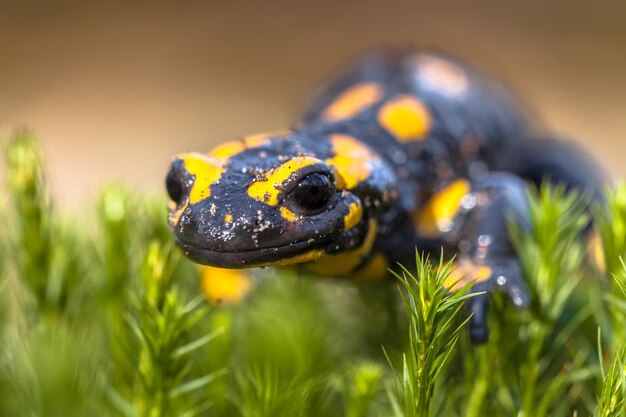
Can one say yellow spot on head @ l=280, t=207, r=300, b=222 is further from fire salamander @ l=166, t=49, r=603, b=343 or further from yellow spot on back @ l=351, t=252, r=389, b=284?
yellow spot on back @ l=351, t=252, r=389, b=284

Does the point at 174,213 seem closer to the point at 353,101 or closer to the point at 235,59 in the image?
the point at 353,101

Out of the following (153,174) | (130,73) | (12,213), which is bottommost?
(153,174)

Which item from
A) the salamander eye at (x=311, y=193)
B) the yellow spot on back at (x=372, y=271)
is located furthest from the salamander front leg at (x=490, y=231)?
the salamander eye at (x=311, y=193)

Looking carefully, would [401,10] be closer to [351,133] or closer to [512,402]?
[351,133]

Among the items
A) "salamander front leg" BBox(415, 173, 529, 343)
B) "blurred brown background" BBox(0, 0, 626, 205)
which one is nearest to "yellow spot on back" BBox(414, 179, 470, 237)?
"salamander front leg" BBox(415, 173, 529, 343)

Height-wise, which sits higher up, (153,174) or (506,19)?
(506,19)

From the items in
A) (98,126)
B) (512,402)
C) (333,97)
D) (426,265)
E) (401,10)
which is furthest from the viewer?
(401,10)

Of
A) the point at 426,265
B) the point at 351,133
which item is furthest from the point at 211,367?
the point at 351,133
